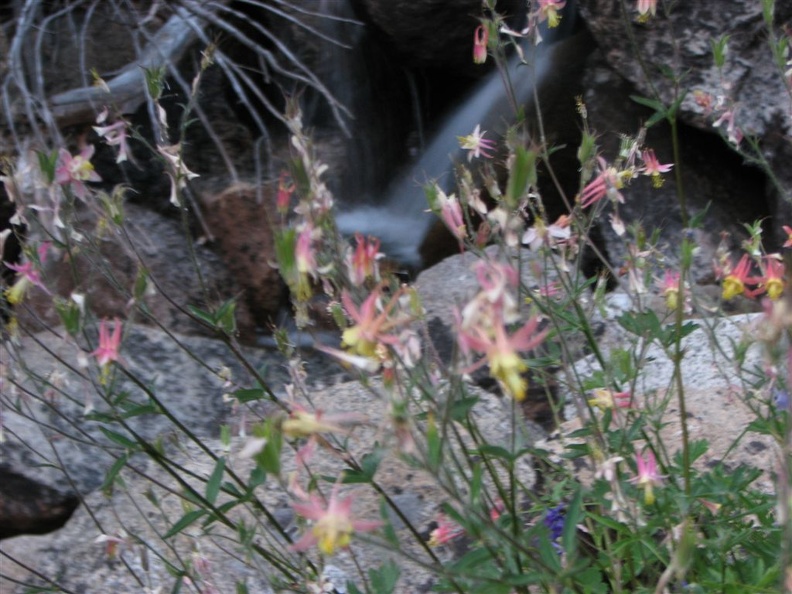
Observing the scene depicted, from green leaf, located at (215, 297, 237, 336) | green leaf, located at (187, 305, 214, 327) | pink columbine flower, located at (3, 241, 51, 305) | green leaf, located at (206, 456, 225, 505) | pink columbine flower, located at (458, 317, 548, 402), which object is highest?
pink columbine flower, located at (3, 241, 51, 305)

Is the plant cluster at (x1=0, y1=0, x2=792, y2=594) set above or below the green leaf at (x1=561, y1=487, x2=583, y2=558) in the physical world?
above

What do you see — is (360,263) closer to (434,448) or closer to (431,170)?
(434,448)

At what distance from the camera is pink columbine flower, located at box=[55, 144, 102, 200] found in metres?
1.53

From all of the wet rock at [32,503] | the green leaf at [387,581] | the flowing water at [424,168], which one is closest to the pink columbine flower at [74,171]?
the green leaf at [387,581]

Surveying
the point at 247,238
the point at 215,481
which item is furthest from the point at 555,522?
the point at 247,238

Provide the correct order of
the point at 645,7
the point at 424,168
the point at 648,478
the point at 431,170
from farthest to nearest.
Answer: the point at 431,170
the point at 424,168
the point at 645,7
the point at 648,478

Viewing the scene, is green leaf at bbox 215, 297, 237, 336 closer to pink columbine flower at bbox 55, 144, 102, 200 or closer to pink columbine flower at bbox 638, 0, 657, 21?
pink columbine flower at bbox 55, 144, 102, 200

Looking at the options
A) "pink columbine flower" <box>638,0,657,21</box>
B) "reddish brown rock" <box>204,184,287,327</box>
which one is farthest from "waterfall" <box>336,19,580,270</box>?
"pink columbine flower" <box>638,0,657,21</box>

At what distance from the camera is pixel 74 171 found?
1.55 meters

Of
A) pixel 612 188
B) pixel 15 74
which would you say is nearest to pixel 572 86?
pixel 15 74

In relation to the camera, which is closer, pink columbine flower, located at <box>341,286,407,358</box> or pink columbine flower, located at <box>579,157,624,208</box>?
pink columbine flower, located at <box>341,286,407,358</box>

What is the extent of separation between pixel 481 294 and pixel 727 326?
2.21 m

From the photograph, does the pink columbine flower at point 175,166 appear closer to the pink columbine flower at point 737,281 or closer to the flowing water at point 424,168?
the pink columbine flower at point 737,281

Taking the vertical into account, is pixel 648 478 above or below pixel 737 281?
below
